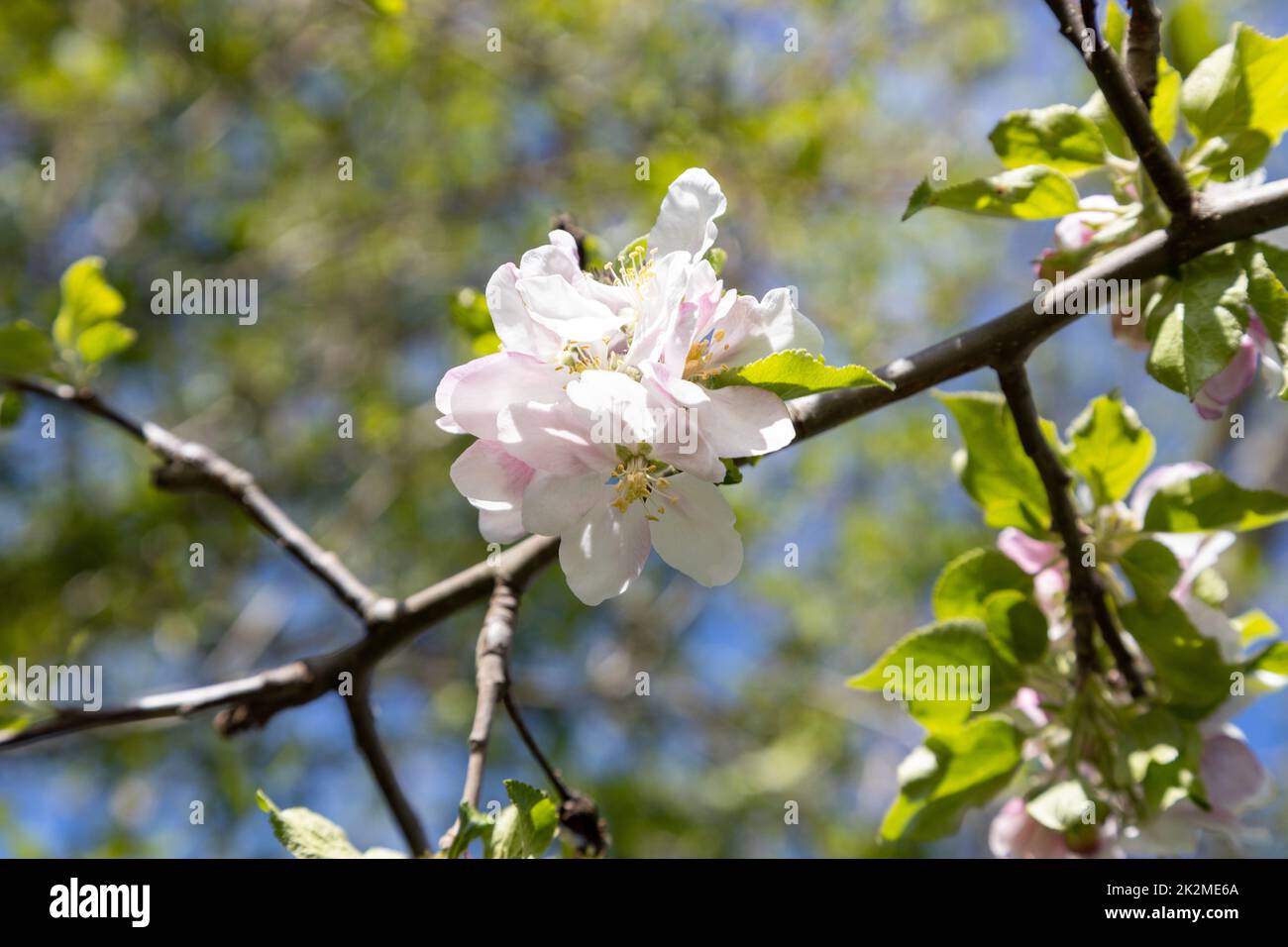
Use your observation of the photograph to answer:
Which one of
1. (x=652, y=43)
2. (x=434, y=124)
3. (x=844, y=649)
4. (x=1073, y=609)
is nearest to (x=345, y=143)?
(x=434, y=124)

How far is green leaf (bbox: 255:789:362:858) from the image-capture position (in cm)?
88

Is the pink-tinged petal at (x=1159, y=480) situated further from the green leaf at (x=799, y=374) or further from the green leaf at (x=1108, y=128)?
the green leaf at (x=799, y=374)

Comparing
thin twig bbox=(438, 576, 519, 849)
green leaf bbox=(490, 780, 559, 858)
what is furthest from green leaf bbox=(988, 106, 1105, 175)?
green leaf bbox=(490, 780, 559, 858)

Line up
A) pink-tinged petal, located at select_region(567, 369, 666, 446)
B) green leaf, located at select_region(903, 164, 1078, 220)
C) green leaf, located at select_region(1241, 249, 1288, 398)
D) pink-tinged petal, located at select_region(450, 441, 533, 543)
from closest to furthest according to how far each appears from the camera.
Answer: pink-tinged petal, located at select_region(567, 369, 666, 446) < pink-tinged petal, located at select_region(450, 441, 533, 543) < green leaf, located at select_region(1241, 249, 1288, 398) < green leaf, located at select_region(903, 164, 1078, 220)

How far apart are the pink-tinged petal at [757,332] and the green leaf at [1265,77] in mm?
560

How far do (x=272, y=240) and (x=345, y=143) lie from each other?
0.58 metres

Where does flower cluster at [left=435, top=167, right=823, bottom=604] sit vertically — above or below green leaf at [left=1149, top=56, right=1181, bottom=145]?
below

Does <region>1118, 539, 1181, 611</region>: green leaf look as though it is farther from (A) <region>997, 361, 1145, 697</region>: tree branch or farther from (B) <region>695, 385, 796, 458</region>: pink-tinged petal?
(B) <region>695, 385, 796, 458</region>: pink-tinged petal

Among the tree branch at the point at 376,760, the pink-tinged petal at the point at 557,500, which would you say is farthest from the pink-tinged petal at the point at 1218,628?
the tree branch at the point at 376,760

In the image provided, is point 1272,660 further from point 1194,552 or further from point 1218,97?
point 1218,97

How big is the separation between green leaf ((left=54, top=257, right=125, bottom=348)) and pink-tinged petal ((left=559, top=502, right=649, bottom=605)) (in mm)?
868

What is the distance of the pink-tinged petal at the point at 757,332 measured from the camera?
860 mm
